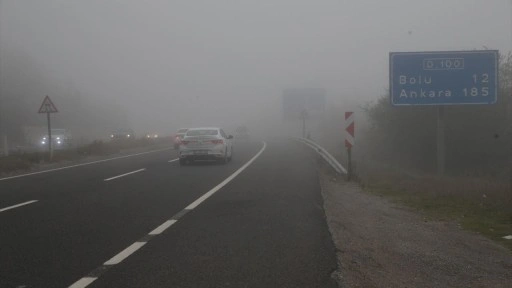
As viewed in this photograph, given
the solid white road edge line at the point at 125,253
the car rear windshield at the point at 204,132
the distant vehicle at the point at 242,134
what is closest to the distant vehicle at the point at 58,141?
the car rear windshield at the point at 204,132

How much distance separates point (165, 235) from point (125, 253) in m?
1.13

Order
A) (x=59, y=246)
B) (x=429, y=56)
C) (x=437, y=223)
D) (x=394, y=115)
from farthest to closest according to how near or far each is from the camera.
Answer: (x=394, y=115) → (x=429, y=56) → (x=437, y=223) → (x=59, y=246)

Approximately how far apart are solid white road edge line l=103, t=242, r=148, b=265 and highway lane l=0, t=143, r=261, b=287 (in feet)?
0.40

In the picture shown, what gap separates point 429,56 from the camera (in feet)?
57.5

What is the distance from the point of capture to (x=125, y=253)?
21.0 ft

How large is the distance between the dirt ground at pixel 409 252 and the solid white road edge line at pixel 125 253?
2.60m

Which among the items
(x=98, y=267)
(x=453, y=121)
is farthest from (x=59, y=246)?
(x=453, y=121)

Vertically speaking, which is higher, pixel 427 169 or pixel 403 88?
pixel 403 88

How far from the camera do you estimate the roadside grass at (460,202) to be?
8.61 m

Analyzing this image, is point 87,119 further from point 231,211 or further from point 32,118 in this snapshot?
point 231,211

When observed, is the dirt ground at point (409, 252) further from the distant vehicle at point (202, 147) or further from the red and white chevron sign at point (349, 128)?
the distant vehicle at point (202, 147)

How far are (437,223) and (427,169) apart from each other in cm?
1738

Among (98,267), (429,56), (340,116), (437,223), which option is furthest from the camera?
(340,116)

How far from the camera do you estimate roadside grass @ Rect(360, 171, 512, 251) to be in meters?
8.61
